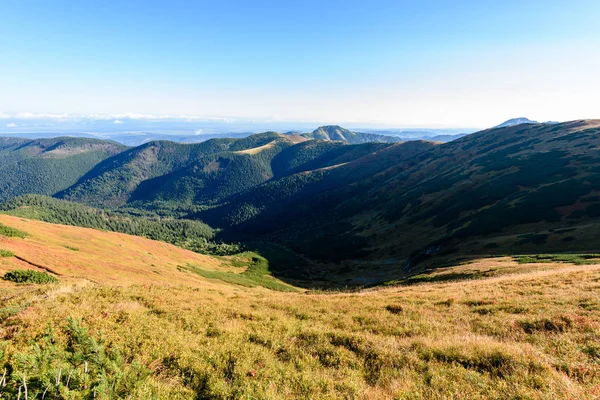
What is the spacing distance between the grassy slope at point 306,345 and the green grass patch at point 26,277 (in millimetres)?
11487

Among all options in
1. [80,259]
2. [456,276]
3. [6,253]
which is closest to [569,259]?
[456,276]

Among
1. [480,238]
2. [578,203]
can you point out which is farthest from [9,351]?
[578,203]

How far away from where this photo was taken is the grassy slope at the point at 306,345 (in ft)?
25.2

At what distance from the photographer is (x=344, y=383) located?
8.45 m

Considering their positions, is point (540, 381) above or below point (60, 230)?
above

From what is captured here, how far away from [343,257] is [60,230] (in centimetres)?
9538

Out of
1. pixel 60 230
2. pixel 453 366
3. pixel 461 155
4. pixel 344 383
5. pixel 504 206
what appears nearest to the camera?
pixel 344 383

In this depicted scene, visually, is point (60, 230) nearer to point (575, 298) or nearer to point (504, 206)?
point (575, 298)

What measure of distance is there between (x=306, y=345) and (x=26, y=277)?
29427 mm

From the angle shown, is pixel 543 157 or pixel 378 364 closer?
pixel 378 364

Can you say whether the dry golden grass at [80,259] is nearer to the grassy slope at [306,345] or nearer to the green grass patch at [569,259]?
the grassy slope at [306,345]

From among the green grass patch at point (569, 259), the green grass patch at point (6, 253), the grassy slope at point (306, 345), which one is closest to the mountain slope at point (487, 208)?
the green grass patch at point (569, 259)

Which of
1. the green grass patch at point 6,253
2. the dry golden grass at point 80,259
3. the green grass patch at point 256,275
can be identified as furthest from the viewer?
the green grass patch at point 256,275

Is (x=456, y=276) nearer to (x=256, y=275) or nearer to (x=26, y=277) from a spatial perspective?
(x=26, y=277)
